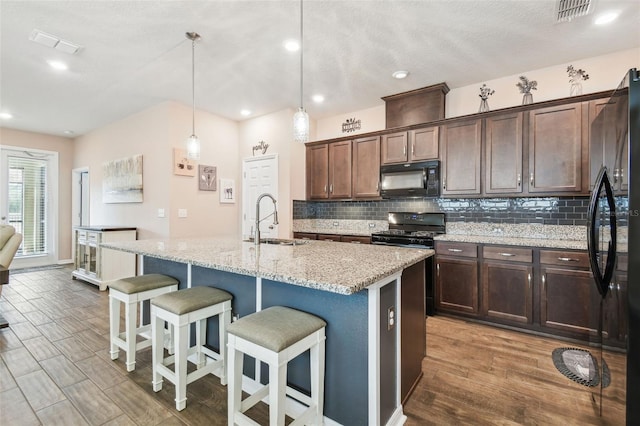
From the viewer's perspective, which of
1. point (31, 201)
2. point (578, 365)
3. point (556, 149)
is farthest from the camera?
point (31, 201)

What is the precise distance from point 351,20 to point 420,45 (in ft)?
2.54

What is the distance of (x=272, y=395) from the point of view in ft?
4.33

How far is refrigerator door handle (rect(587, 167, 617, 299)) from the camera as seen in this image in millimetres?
1497

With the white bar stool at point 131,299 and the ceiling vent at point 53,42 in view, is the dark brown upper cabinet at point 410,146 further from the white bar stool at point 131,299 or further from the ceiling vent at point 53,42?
the ceiling vent at point 53,42

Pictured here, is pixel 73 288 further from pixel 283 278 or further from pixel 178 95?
pixel 283 278

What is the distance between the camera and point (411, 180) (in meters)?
3.80

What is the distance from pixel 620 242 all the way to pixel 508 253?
64.8 inches

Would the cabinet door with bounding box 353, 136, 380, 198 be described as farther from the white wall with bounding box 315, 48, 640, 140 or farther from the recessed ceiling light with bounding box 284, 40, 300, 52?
the recessed ceiling light with bounding box 284, 40, 300, 52

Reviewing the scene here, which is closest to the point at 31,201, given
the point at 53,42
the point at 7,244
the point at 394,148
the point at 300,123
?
the point at 7,244

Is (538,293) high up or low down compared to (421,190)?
down

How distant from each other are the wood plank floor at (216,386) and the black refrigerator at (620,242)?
0.08 m

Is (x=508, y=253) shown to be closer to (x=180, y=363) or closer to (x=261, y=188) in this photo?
(x=180, y=363)

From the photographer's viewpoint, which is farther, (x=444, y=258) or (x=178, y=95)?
(x=178, y=95)

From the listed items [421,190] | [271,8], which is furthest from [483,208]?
[271,8]
